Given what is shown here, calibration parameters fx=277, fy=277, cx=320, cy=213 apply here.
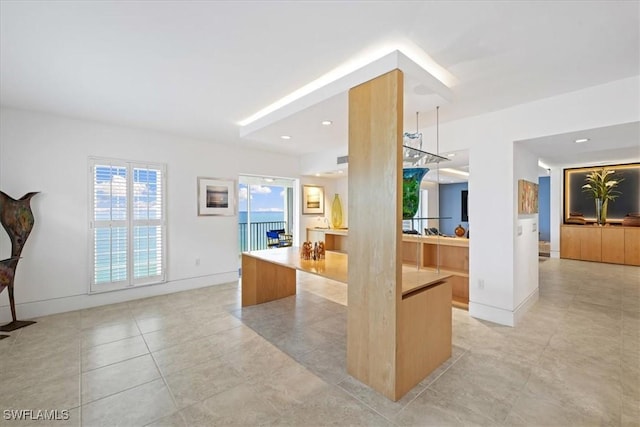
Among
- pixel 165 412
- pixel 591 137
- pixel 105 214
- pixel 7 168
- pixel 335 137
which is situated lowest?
pixel 165 412

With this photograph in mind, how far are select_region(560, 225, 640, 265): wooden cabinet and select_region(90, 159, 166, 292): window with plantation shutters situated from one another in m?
8.99

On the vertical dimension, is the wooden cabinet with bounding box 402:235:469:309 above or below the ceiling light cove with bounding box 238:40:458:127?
below

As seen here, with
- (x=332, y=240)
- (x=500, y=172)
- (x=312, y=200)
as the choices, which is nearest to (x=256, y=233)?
(x=312, y=200)

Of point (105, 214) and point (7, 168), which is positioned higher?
point (7, 168)

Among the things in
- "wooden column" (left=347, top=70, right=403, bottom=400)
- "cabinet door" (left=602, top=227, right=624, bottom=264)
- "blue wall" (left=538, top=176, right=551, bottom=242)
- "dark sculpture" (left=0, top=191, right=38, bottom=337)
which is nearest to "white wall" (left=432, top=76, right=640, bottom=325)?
"wooden column" (left=347, top=70, right=403, bottom=400)

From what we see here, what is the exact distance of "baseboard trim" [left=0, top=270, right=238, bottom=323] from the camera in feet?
11.2

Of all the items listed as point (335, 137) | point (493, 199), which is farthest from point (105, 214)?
point (493, 199)

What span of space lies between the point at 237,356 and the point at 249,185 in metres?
4.63

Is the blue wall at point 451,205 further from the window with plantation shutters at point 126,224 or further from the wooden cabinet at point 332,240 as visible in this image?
the window with plantation shutters at point 126,224

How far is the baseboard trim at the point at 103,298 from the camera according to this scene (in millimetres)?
3420

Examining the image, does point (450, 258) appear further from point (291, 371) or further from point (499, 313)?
point (291, 371)

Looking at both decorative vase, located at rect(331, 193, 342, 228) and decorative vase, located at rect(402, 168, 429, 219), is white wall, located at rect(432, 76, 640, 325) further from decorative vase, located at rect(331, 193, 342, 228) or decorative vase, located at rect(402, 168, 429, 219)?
decorative vase, located at rect(331, 193, 342, 228)

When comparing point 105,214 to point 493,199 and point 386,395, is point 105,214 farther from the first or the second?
point 493,199

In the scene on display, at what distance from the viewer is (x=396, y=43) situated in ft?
6.57
